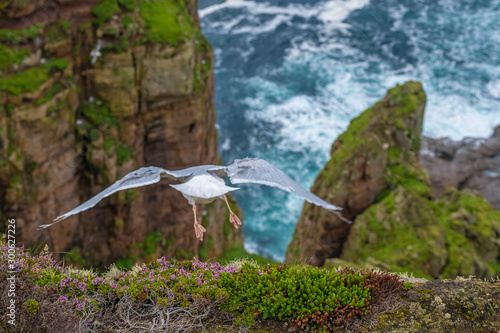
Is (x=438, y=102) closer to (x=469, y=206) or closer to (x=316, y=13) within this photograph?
(x=316, y=13)

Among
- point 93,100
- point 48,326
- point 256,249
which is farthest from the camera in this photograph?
point 256,249

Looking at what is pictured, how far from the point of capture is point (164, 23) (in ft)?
70.6

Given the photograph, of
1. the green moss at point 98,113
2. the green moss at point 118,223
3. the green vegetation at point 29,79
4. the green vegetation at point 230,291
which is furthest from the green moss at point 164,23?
the green vegetation at point 230,291

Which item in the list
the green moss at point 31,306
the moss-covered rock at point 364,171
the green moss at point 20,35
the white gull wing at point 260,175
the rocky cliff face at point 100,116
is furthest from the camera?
the moss-covered rock at point 364,171

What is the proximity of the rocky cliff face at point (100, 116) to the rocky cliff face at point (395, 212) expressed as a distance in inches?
286

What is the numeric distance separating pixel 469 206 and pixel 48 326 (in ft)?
73.3

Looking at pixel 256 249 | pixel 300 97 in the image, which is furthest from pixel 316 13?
pixel 256 249

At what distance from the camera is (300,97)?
173 ft

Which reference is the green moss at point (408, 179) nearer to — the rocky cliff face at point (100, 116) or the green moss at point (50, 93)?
the rocky cliff face at point (100, 116)

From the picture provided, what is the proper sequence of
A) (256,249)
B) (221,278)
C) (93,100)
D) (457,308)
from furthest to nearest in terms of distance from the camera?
(256,249) → (93,100) → (221,278) → (457,308)

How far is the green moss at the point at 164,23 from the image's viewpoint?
20922 mm

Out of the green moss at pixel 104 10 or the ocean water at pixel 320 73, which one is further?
the ocean water at pixel 320 73

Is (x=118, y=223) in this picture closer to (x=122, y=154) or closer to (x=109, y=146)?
(x=122, y=154)

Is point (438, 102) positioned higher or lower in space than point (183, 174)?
lower
